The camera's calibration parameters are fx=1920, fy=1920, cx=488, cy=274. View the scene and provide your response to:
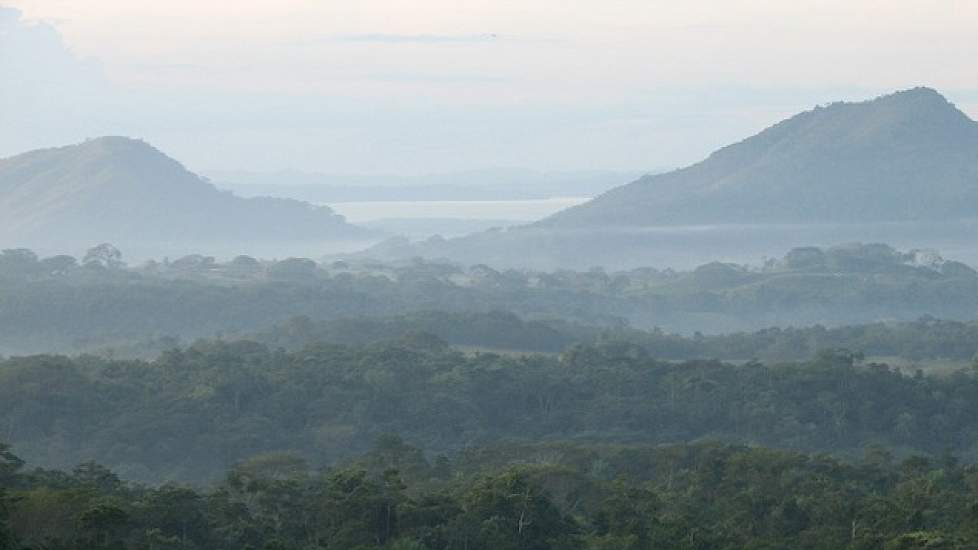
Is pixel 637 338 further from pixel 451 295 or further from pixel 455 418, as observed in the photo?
pixel 455 418

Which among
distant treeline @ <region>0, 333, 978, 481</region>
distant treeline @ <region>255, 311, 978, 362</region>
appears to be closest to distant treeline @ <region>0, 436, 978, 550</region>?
distant treeline @ <region>0, 333, 978, 481</region>

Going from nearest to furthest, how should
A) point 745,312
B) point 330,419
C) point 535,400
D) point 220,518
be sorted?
point 220,518, point 330,419, point 535,400, point 745,312

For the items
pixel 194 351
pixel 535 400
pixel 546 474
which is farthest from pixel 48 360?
pixel 546 474

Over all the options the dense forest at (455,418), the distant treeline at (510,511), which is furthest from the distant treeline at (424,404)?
the distant treeline at (510,511)

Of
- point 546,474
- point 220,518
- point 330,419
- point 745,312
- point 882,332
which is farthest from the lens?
point 745,312

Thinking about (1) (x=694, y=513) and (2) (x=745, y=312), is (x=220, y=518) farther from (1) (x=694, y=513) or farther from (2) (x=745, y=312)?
(2) (x=745, y=312)

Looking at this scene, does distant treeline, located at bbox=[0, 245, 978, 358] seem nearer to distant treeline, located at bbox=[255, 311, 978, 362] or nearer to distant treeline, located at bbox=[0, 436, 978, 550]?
distant treeline, located at bbox=[255, 311, 978, 362]
